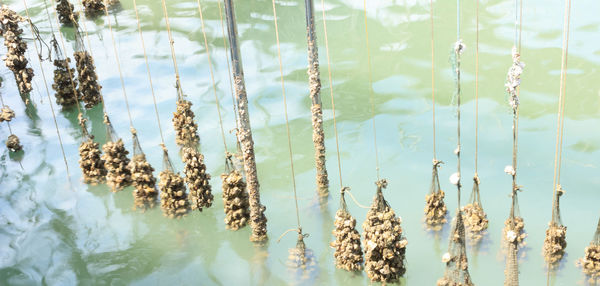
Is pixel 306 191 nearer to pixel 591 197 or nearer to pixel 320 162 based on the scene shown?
pixel 320 162

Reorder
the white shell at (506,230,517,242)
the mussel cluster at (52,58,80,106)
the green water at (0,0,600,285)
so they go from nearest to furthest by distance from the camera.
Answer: the white shell at (506,230,517,242) → the green water at (0,0,600,285) → the mussel cluster at (52,58,80,106)

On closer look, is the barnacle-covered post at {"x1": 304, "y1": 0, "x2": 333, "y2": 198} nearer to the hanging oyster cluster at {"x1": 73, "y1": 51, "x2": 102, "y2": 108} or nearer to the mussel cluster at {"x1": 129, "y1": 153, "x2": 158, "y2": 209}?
the mussel cluster at {"x1": 129, "y1": 153, "x2": 158, "y2": 209}

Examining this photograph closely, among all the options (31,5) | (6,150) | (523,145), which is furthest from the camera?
(31,5)

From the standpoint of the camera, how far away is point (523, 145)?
8828mm

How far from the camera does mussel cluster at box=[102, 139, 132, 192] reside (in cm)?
848

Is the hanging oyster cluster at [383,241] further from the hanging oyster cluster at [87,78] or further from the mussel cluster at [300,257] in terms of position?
the hanging oyster cluster at [87,78]

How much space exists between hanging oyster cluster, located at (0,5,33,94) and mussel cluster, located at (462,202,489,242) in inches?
287

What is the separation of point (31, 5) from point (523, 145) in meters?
10.9

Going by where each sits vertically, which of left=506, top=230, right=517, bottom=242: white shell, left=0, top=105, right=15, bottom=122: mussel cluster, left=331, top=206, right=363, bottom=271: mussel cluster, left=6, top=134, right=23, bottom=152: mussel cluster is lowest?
left=331, top=206, right=363, bottom=271: mussel cluster

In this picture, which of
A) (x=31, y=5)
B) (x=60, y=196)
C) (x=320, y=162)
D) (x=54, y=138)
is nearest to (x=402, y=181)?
(x=320, y=162)

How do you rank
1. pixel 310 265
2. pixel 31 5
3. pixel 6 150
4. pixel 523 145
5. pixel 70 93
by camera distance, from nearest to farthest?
pixel 310 265 → pixel 523 145 → pixel 6 150 → pixel 70 93 → pixel 31 5

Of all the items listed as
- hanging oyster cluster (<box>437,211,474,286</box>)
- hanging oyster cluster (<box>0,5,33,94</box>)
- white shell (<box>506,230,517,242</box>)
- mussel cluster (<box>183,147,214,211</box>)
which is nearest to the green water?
mussel cluster (<box>183,147,214,211</box>)

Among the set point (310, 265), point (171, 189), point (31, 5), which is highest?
point (31, 5)

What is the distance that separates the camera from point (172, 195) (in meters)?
7.98
